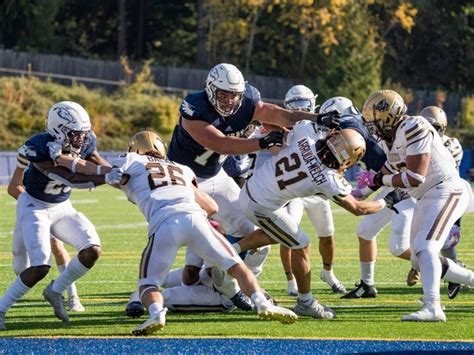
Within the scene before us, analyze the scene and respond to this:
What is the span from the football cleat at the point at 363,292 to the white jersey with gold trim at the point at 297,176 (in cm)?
157

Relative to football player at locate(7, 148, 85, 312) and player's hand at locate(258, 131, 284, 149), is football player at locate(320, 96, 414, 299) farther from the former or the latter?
football player at locate(7, 148, 85, 312)

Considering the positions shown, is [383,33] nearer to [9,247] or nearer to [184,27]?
[184,27]

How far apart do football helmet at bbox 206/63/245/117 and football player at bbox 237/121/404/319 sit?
0.51 m

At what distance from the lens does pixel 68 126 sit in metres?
8.59

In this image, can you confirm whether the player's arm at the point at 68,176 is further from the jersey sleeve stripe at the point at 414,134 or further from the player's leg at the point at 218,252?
the jersey sleeve stripe at the point at 414,134

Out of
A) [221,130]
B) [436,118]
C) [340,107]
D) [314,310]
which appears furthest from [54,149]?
[436,118]

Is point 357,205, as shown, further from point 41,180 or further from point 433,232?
point 41,180

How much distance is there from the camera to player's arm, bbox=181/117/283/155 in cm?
876

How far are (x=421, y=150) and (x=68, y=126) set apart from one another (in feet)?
8.14

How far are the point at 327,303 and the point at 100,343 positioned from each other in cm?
268

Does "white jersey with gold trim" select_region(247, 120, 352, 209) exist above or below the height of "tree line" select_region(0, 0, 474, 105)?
above

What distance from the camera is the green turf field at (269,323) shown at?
801cm

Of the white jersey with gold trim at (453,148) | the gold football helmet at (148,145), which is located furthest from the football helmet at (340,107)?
the gold football helmet at (148,145)

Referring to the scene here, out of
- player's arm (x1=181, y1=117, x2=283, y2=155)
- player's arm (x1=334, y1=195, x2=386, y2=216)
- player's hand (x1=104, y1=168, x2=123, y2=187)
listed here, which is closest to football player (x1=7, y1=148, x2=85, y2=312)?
player's hand (x1=104, y1=168, x2=123, y2=187)
